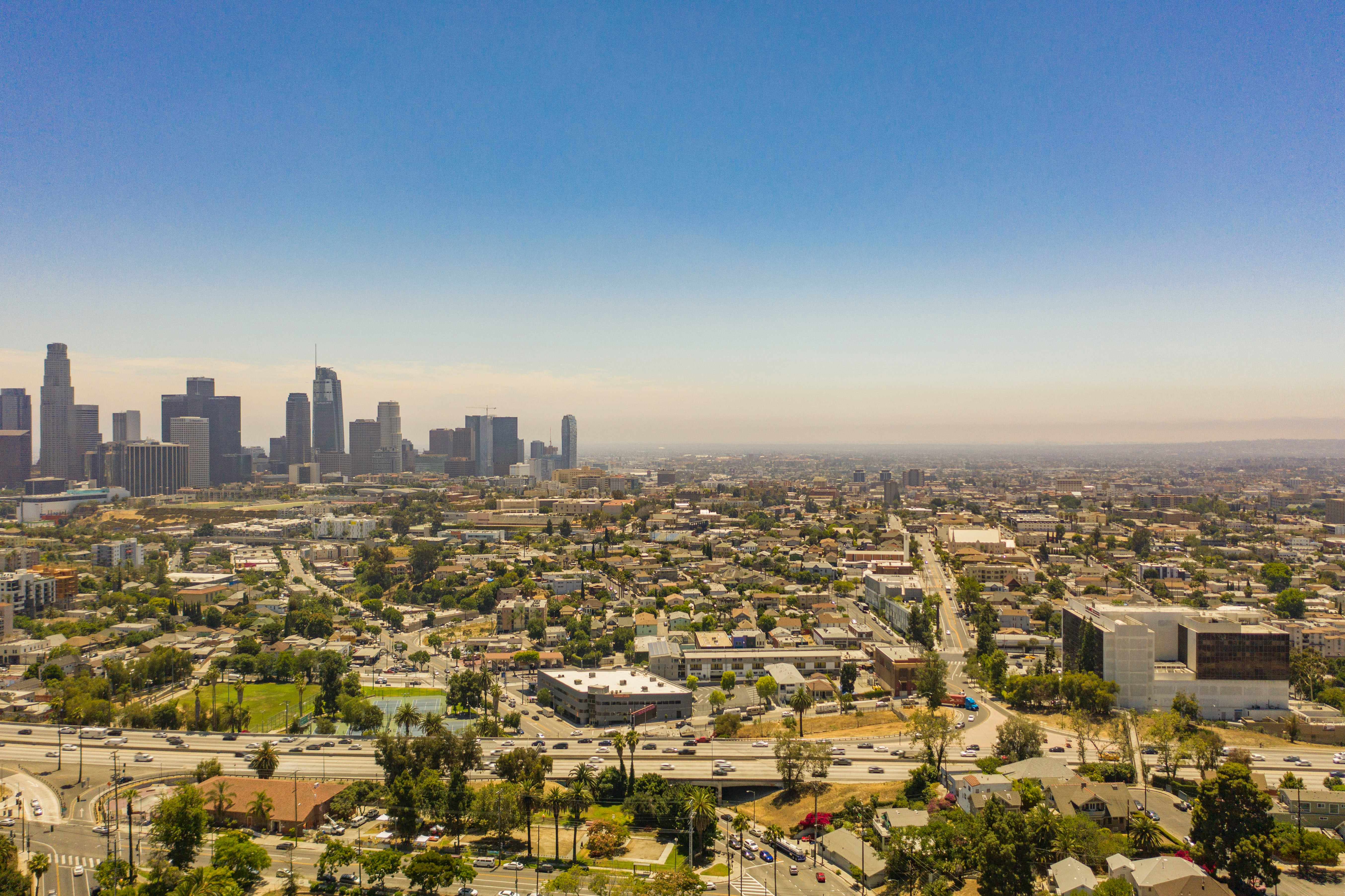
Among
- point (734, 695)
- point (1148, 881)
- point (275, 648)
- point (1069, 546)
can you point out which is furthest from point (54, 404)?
point (1148, 881)

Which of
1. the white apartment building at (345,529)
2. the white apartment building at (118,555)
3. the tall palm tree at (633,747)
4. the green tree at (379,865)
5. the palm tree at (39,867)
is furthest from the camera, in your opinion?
the white apartment building at (345,529)

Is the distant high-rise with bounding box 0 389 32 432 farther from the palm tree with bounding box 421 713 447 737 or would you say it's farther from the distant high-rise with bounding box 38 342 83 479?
the palm tree with bounding box 421 713 447 737

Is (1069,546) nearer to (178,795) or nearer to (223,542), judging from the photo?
(178,795)

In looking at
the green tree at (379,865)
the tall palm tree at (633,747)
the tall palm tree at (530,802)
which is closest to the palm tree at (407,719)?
the tall palm tree at (530,802)

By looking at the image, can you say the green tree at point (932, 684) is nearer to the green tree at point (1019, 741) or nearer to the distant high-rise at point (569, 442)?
the green tree at point (1019, 741)

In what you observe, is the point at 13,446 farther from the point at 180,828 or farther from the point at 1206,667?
the point at 1206,667

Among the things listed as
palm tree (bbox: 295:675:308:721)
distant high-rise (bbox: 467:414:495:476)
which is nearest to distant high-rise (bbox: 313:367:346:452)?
distant high-rise (bbox: 467:414:495:476)
